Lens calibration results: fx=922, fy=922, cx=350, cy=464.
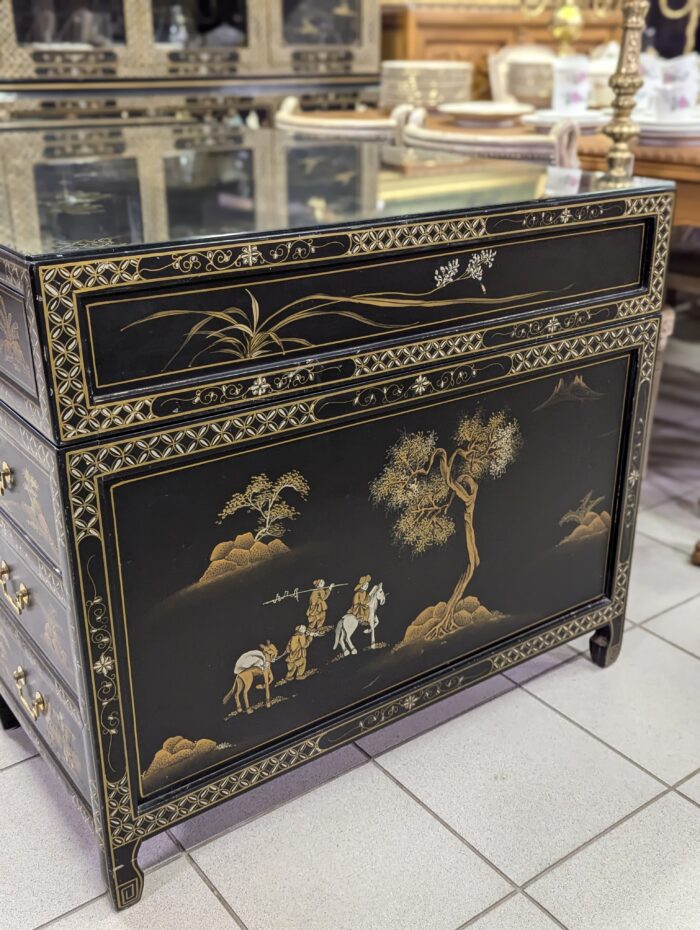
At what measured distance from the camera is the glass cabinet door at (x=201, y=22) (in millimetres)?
3281

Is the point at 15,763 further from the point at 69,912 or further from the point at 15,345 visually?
the point at 15,345

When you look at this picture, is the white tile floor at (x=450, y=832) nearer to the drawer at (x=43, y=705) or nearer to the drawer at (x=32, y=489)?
the drawer at (x=43, y=705)

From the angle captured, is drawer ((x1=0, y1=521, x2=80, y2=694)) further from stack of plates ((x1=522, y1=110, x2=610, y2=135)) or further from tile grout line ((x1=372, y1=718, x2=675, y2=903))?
stack of plates ((x1=522, y1=110, x2=610, y2=135))

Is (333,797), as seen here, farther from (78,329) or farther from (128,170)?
(128,170)

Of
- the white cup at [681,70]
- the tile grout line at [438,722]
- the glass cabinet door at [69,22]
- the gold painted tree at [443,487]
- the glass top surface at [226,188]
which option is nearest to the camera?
the glass top surface at [226,188]

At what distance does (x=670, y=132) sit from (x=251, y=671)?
168cm

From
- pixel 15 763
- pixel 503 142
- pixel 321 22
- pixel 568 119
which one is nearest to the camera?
pixel 15 763

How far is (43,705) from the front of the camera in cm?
136

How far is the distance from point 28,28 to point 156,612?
2.59 m

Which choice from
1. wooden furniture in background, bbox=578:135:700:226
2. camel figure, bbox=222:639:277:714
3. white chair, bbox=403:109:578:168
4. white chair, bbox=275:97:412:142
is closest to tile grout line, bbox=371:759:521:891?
camel figure, bbox=222:639:277:714

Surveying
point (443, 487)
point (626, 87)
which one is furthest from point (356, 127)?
point (443, 487)

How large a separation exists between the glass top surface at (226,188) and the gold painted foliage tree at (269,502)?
12.7 inches

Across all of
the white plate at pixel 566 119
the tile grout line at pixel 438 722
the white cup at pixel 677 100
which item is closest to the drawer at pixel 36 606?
the tile grout line at pixel 438 722

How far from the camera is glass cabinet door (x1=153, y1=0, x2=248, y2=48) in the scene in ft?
10.8
